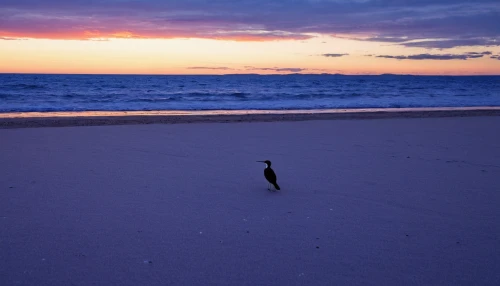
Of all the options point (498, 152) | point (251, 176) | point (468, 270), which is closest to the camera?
point (468, 270)

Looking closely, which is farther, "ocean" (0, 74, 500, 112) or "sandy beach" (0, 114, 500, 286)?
"ocean" (0, 74, 500, 112)

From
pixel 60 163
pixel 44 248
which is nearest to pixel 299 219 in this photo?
pixel 44 248

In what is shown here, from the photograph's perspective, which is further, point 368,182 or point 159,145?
point 159,145

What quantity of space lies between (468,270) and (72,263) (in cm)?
295

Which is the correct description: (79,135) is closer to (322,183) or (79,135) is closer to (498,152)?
(322,183)

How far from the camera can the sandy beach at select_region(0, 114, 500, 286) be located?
3.26 meters

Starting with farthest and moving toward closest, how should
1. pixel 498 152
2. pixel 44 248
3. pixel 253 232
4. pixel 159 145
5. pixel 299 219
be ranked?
1. pixel 159 145
2. pixel 498 152
3. pixel 299 219
4. pixel 253 232
5. pixel 44 248

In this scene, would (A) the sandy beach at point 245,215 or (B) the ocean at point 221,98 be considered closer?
(A) the sandy beach at point 245,215

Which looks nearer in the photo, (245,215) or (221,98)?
(245,215)

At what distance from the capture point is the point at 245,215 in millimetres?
4430

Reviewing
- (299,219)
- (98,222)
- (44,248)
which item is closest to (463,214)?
(299,219)

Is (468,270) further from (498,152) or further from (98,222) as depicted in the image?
(498,152)

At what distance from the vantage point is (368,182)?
564cm

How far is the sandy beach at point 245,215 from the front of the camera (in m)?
3.26
